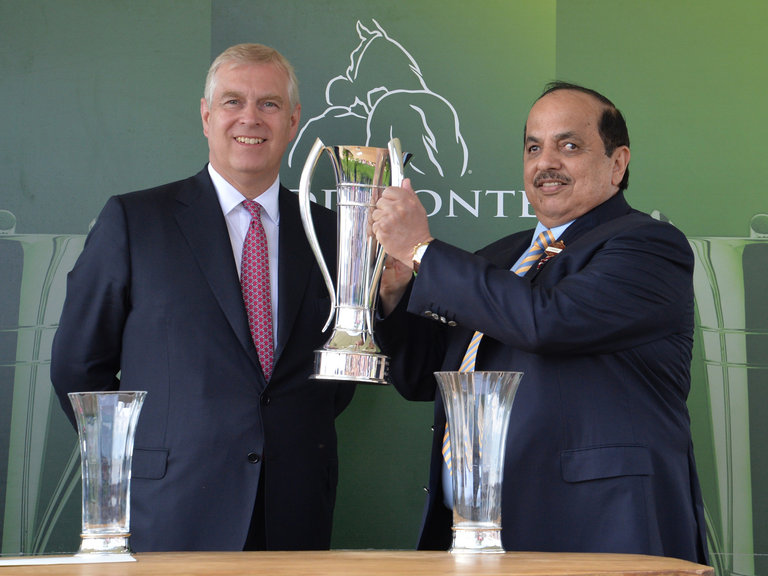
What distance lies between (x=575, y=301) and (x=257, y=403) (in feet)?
3.01

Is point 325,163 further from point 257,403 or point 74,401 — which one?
point 74,401

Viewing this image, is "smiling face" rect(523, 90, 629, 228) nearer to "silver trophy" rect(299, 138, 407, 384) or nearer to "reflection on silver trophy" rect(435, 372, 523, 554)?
"silver trophy" rect(299, 138, 407, 384)

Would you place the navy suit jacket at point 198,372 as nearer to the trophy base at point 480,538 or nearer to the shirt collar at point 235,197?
the shirt collar at point 235,197

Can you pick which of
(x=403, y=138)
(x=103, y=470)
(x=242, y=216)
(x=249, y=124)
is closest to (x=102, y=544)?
(x=103, y=470)

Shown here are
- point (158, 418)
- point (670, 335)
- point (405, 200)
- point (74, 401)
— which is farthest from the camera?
point (158, 418)

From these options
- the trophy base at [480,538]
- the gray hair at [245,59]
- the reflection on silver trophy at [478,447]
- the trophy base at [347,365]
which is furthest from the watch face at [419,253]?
the gray hair at [245,59]

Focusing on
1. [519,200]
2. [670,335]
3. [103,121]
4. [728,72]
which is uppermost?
[728,72]

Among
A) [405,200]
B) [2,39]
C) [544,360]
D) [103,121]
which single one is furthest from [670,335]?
[2,39]

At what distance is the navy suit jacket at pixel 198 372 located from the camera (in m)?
2.60

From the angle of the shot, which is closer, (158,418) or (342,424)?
(158,418)

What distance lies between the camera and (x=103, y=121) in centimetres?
336

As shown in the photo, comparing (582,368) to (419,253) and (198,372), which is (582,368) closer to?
(419,253)

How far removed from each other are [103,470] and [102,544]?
0.37 ft

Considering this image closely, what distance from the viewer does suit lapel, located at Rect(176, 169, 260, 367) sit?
271 cm
